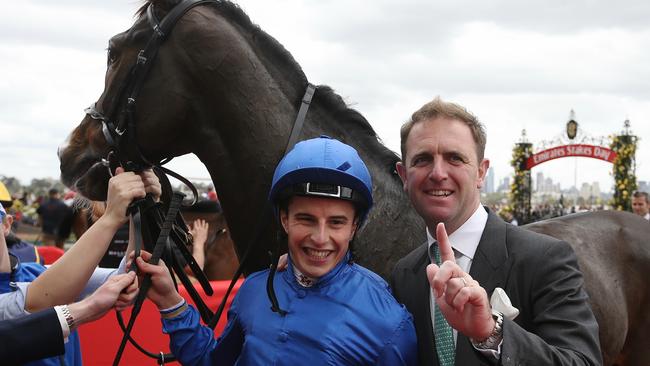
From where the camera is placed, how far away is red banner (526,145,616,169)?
688 inches

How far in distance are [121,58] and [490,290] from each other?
→ 1.89 meters

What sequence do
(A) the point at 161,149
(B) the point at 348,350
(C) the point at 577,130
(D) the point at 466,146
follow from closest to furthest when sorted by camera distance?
1. (B) the point at 348,350
2. (D) the point at 466,146
3. (A) the point at 161,149
4. (C) the point at 577,130

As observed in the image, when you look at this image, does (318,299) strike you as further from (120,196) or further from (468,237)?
(120,196)

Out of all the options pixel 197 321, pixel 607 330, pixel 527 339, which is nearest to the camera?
pixel 527 339

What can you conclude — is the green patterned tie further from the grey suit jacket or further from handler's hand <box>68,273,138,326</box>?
handler's hand <box>68,273,138,326</box>

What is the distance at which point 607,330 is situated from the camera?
3398 millimetres

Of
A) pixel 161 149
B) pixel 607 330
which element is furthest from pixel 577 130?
pixel 161 149

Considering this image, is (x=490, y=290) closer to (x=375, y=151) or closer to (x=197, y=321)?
(x=197, y=321)

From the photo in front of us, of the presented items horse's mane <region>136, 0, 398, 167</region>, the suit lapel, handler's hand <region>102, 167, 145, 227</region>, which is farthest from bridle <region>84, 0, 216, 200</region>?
the suit lapel

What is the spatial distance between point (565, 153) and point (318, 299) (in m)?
17.5

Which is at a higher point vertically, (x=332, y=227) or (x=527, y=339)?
(x=332, y=227)

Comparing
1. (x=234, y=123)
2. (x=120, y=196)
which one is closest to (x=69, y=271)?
(x=120, y=196)

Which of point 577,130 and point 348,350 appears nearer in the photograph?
point 348,350

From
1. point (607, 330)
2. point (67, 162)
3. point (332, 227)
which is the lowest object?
point (607, 330)
